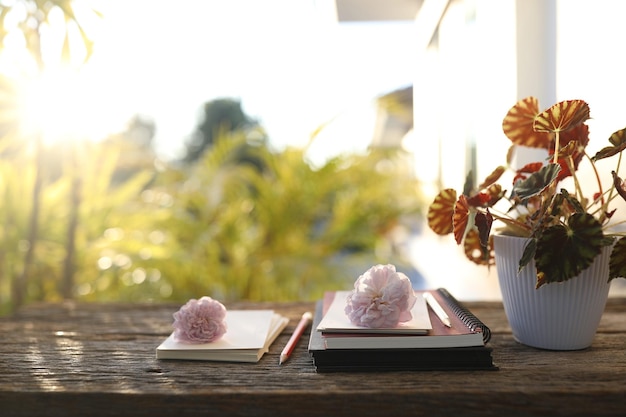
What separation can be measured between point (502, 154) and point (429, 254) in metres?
2.17

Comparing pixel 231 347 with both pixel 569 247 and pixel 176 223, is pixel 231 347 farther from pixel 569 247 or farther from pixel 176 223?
pixel 176 223

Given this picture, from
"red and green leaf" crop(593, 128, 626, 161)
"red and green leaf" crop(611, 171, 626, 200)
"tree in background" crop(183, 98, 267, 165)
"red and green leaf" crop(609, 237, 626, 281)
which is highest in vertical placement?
"tree in background" crop(183, 98, 267, 165)

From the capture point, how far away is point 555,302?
70 centimetres

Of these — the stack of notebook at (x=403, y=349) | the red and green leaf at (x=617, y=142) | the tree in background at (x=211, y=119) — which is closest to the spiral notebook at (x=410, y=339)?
the stack of notebook at (x=403, y=349)

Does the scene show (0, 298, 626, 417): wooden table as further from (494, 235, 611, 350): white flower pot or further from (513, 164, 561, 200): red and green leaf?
(513, 164, 561, 200): red and green leaf

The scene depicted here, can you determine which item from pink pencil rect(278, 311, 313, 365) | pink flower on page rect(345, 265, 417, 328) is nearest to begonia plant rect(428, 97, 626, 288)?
pink flower on page rect(345, 265, 417, 328)

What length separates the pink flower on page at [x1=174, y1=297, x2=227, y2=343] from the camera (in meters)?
0.72

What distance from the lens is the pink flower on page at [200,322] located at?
0.72 meters

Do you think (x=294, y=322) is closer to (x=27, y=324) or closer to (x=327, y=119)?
(x=27, y=324)

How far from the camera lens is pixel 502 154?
4.48ft

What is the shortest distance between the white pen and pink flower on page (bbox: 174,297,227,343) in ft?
0.91

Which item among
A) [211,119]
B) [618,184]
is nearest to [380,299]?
[618,184]

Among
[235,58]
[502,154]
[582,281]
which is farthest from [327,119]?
[235,58]

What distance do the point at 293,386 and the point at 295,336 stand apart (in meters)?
0.19
